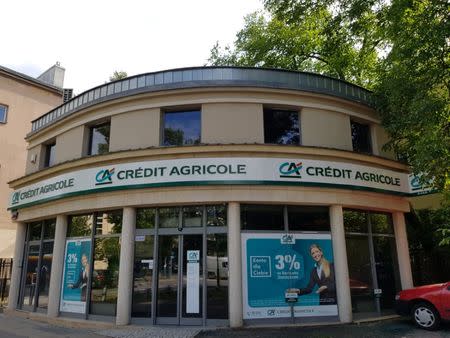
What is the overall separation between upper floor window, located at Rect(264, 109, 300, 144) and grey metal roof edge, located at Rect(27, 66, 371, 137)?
2.73ft

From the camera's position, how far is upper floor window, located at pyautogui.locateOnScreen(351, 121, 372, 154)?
12719 mm

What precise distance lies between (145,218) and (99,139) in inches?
137

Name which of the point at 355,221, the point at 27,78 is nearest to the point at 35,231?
the point at 355,221

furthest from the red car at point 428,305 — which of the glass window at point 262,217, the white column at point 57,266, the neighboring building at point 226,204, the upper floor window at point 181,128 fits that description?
the white column at point 57,266

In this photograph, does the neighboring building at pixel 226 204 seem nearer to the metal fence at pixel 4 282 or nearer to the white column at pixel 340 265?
the white column at pixel 340 265

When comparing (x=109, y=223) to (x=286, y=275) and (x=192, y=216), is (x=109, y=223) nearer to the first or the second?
(x=192, y=216)

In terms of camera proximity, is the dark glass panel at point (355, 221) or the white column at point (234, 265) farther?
the dark glass panel at point (355, 221)

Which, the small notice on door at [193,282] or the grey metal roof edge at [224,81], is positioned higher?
the grey metal roof edge at [224,81]

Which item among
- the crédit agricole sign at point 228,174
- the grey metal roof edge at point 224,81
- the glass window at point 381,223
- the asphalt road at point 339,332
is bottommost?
the asphalt road at point 339,332

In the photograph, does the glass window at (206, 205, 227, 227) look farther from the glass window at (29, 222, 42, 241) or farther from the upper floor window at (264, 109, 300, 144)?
the glass window at (29, 222, 42, 241)

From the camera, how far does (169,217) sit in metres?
11.0

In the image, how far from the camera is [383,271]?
39.1 ft

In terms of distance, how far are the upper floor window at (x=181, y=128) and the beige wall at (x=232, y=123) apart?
0.39 m

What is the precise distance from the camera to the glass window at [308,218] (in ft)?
35.8
